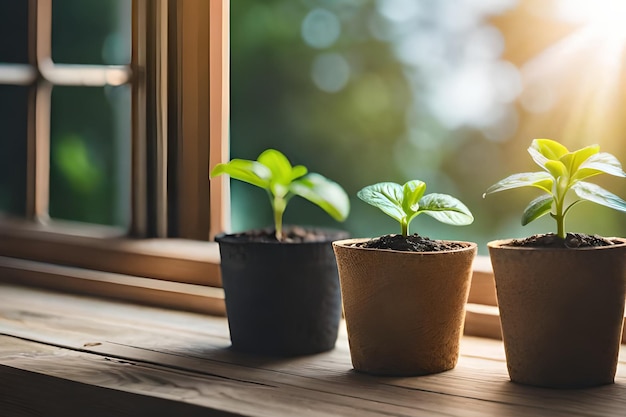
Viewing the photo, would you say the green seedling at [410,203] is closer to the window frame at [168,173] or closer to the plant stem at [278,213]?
the plant stem at [278,213]

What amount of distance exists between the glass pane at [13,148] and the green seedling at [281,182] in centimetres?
88

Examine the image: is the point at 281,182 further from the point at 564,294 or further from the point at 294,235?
the point at 564,294

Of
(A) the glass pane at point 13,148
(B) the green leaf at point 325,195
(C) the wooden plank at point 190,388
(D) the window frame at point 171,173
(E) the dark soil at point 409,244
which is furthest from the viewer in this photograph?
(A) the glass pane at point 13,148

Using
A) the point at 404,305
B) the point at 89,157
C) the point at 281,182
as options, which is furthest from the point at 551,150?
the point at 89,157

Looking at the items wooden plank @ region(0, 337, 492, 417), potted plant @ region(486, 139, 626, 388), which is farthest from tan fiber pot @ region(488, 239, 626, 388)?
wooden plank @ region(0, 337, 492, 417)

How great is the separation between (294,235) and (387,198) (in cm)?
18

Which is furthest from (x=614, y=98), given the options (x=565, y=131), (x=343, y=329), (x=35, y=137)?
(x=35, y=137)

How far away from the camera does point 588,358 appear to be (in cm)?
92

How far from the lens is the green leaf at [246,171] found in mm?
1110

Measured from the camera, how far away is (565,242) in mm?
938

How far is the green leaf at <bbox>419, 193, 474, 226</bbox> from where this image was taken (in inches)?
39.2

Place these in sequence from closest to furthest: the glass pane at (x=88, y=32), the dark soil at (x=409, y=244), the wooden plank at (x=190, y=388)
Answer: the wooden plank at (x=190, y=388)
the dark soil at (x=409, y=244)
the glass pane at (x=88, y=32)

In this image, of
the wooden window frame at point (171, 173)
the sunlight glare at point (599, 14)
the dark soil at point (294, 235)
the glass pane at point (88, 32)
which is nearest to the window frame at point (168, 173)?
the wooden window frame at point (171, 173)

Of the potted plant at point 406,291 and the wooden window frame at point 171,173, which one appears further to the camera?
the wooden window frame at point 171,173
